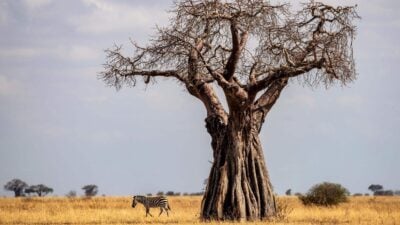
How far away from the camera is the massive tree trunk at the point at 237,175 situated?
25.6 meters

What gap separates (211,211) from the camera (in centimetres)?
2575

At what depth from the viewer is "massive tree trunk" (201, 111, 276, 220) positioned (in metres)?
25.6

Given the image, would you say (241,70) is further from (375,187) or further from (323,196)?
(375,187)

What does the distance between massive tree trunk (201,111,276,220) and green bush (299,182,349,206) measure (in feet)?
62.8

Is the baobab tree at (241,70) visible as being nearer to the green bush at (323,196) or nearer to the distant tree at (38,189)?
the green bush at (323,196)

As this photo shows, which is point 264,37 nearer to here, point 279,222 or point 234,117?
point 234,117

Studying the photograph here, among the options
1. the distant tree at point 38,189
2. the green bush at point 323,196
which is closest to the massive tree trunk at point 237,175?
the green bush at point 323,196

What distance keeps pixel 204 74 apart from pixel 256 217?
15.1 ft

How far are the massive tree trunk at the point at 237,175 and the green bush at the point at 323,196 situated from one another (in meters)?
19.2

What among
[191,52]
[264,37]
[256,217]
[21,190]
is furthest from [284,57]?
[21,190]

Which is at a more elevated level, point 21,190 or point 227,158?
point 21,190

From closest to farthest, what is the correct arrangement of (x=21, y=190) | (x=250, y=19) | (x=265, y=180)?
(x=250, y=19) → (x=265, y=180) → (x=21, y=190)

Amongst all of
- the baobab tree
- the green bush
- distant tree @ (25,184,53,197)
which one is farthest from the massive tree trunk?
distant tree @ (25,184,53,197)

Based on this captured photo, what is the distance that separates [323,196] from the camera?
45.5 metres
